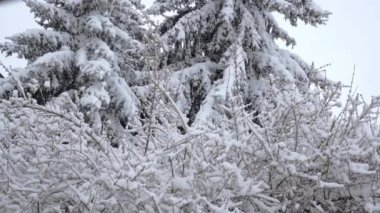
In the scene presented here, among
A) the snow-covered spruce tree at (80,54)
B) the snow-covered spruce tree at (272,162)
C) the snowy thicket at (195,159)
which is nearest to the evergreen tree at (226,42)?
the snow-covered spruce tree at (80,54)

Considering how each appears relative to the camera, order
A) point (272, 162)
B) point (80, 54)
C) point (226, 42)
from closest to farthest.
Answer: point (272, 162)
point (80, 54)
point (226, 42)

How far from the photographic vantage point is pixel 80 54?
10.8 m

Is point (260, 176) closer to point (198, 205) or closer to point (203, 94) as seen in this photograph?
point (198, 205)

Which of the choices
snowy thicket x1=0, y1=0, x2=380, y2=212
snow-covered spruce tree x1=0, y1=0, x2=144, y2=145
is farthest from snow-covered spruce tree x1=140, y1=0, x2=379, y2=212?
snow-covered spruce tree x1=0, y1=0, x2=144, y2=145

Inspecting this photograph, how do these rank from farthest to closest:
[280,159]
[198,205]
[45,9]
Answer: [45,9]
[280,159]
[198,205]

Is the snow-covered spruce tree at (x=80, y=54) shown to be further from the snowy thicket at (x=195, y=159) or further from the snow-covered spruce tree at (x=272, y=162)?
the snow-covered spruce tree at (x=272, y=162)

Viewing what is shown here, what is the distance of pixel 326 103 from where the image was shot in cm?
294

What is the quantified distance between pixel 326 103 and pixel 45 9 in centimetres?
930

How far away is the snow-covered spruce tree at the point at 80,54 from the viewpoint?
1036 centimetres

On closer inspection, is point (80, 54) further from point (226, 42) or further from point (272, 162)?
point (272, 162)

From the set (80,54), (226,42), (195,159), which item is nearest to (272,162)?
(195,159)

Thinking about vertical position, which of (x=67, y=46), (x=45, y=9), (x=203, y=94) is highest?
(x=45, y=9)

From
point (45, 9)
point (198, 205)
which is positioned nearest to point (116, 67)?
point (45, 9)

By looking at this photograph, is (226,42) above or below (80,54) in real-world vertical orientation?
above
